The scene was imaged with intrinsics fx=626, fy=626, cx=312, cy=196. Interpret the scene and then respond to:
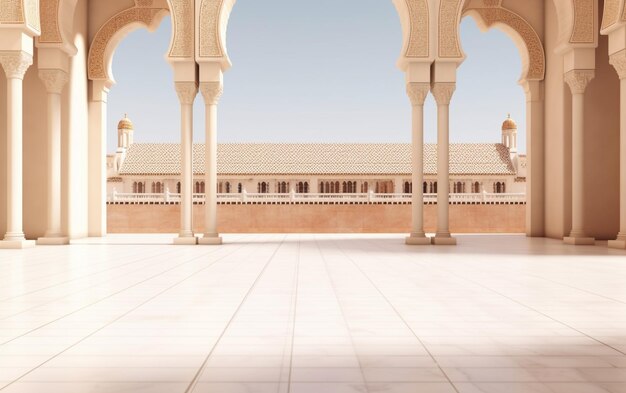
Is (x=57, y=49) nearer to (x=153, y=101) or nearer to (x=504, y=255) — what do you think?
(x=504, y=255)

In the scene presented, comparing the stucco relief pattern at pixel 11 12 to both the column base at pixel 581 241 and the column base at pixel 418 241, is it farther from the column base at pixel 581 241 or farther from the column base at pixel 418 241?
the column base at pixel 581 241

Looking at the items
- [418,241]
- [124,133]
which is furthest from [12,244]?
[124,133]

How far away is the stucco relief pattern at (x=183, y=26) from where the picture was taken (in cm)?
1395

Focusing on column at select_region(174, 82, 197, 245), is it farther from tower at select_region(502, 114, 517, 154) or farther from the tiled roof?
tower at select_region(502, 114, 517, 154)

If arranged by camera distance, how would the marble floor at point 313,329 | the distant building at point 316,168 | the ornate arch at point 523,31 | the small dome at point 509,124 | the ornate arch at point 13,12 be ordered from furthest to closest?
the small dome at point 509,124 < the distant building at point 316,168 < the ornate arch at point 523,31 < the ornate arch at point 13,12 < the marble floor at point 313,329

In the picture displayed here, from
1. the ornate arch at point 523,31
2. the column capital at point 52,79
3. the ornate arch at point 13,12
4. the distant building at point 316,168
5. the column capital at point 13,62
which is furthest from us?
the distant building at point 316,168

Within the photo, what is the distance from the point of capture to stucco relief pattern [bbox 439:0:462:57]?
1391 cm

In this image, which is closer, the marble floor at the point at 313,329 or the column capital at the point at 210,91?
the marble floor at the point at 313,329

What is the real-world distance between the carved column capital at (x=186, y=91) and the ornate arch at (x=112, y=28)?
138 inches

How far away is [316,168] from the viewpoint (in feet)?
128

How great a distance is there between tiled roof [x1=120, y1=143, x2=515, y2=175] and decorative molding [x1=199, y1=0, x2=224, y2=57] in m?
23.8

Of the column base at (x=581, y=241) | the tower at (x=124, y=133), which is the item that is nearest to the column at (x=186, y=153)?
the column base at (x=581, y=241)

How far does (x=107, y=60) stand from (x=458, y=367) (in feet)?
49.7

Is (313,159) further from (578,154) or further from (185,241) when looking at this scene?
(578,154)
